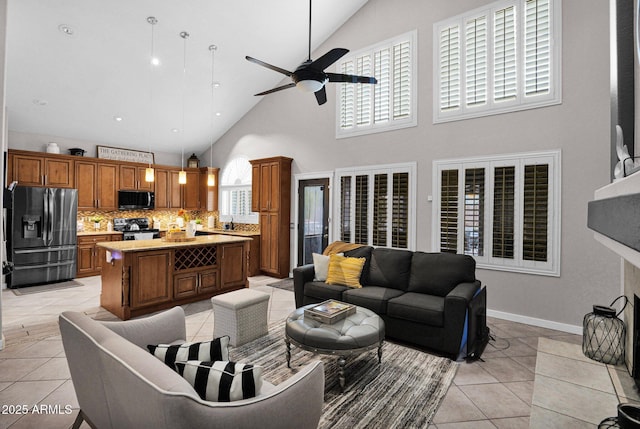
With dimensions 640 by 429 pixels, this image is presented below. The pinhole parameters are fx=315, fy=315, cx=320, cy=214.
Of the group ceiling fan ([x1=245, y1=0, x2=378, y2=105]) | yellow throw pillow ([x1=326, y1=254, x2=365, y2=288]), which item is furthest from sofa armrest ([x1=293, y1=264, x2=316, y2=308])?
ceiling fan ([x1=245, y1=0, x2=378, y2=105])

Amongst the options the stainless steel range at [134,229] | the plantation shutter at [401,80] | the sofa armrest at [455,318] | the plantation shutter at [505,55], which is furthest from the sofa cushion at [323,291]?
the stainless steel range at [134,229]

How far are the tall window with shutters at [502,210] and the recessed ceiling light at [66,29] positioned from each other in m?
5.58

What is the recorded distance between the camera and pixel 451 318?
9.67ft

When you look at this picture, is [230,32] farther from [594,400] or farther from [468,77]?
[594,400]

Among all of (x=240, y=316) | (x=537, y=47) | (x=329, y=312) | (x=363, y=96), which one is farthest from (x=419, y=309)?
(x=363, y=96)

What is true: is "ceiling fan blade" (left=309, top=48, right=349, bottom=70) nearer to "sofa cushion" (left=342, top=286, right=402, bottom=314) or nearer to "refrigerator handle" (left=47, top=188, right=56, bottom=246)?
"sofa cushion" (left=342, top=286, right=402, bottom=314)

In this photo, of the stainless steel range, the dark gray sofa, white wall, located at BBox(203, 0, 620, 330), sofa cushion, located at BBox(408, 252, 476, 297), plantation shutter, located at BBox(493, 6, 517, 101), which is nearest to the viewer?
the dark gray sofa

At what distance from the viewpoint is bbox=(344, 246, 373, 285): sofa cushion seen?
160 inches

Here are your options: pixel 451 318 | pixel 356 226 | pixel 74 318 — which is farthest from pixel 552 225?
pixel 74 318

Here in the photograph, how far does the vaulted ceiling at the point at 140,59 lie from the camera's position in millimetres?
4434

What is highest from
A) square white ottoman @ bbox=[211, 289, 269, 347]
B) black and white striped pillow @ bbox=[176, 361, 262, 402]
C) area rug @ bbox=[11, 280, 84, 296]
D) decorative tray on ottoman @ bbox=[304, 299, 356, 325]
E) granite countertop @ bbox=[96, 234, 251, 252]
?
granite countertop @ bbox=[96, 234, 251, 252]

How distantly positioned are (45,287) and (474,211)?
7290mm

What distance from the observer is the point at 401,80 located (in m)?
5.11

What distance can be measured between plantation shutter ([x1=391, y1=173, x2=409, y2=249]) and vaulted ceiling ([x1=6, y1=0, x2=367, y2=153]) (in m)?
3.22
